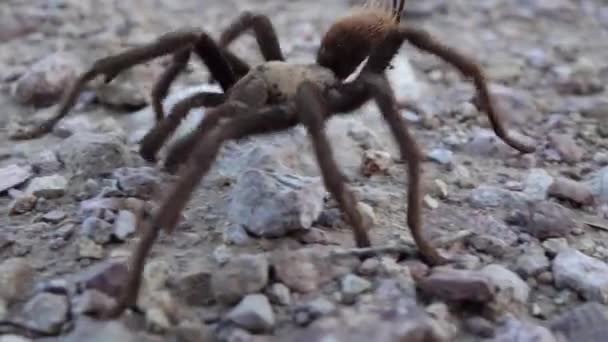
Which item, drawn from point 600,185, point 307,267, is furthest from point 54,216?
point 600,185

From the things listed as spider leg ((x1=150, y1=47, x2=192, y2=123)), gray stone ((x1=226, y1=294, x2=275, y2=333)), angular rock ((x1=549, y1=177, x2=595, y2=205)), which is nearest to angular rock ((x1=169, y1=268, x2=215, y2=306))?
gray stone ((x1=226, y1=294, x2=275, y2=333))

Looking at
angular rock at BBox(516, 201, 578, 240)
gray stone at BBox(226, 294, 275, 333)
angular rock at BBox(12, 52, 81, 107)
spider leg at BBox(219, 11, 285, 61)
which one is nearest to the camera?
gray stone at BBox(226, 294, 275, 333)

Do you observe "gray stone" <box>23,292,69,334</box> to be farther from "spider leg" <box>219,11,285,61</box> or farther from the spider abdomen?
"spider leg" <box>219,11,285,61</box>

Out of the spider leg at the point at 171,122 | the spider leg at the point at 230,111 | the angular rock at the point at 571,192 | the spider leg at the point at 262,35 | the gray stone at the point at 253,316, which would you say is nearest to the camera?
the gray stone at the point at 253,316

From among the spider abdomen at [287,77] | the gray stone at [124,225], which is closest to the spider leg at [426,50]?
the spider abdomen at [287,77]

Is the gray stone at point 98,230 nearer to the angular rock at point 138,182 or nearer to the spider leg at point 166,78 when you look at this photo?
the angular rock at point 138,182

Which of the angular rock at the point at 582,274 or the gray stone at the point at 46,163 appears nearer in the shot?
the angular rock at the point at 582,274

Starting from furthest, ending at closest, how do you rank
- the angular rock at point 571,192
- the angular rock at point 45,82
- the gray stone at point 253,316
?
the angular rock at point 45,82 < the angular rock at point 571,192 < the gray stone at point 253,316
